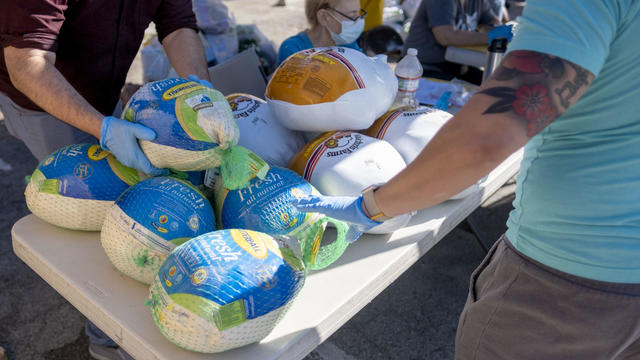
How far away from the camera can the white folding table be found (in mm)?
1113

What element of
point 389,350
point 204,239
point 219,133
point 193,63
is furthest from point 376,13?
point 204,239

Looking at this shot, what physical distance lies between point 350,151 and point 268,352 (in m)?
0.66

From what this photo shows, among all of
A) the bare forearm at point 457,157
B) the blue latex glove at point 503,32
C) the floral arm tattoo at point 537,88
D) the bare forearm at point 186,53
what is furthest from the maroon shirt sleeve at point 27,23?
the blue latex glove at point 503,32

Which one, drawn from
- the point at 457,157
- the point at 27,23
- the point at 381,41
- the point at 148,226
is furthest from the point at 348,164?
the point at 381,41

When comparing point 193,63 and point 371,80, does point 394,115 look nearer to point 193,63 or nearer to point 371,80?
point 371,80

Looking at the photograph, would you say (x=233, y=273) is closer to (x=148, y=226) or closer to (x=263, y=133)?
(x=148, y=226)

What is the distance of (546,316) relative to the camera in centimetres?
102

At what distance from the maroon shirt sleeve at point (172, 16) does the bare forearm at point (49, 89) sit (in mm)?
635

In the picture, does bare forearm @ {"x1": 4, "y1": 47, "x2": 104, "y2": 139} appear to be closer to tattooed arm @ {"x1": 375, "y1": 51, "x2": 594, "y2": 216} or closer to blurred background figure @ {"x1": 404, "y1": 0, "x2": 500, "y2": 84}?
tattooed arm @ {"x1": 375, "y1": 51, "x2": 594, "y2": 216}

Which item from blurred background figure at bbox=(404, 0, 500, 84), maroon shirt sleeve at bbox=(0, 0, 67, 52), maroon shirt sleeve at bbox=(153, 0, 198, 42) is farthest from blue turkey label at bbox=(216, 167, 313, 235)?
blurred background figure at bbox=(404, 0, 500, 84)

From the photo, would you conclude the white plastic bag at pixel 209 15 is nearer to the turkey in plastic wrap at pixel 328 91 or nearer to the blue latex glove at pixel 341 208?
the turkey in plastic wrap at pixel 328 91

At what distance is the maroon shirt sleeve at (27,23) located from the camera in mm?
1478

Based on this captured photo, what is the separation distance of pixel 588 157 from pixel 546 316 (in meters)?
0.35

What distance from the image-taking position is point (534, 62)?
0.72 metres
